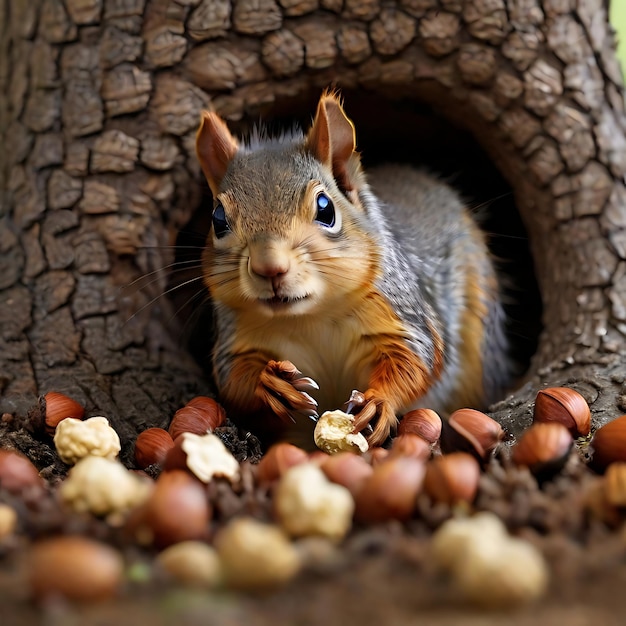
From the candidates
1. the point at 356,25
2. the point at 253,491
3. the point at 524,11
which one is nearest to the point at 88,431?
the point at 253,491

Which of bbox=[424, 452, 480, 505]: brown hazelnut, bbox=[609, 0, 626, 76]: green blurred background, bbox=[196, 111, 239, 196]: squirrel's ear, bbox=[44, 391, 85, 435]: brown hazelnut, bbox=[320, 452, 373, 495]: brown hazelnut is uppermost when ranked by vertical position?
bbox=[609, 0, 626, 76]: green blurred background

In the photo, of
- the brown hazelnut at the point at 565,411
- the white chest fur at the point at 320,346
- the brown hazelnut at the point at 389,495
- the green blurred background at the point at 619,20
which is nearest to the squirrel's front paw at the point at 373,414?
the white chest fur at the point at 320,346

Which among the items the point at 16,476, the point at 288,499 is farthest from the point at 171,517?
the point at 16,476

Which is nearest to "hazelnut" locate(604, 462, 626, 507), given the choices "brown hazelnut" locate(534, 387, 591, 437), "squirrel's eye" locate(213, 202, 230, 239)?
"brown hazelnut" locate(534, 387, 591, 437)

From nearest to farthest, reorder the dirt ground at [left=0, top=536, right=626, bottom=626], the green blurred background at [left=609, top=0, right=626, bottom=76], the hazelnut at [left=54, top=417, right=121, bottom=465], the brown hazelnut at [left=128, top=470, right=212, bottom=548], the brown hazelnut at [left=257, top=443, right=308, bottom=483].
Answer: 1. the dirt ground at [left=0, top=536, right=626, bottom=626]
2. the brown hazelnut at [left=128, top=470, right=212, bottom=548]
3. the brown hazelnut at [left=257, top=443, right=308, bottom=483]
4. the hazelnut at [left=54, top=417, right=121, bottom=465]
5. the green blurred background at [left=609, top=0, right=626, bottom=76]

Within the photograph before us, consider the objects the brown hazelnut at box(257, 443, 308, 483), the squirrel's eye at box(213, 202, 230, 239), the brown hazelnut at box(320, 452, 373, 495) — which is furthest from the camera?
the squirrel's eye at box(213, 202, 230, 239)

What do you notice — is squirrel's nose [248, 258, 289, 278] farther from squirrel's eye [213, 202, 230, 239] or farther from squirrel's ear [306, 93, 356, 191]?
squirrel's ear [306, 93, 356, 191]

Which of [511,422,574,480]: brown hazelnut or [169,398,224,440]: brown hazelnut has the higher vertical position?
[511,422,574,480]: brown hazelnut
